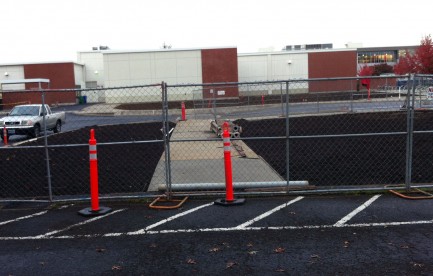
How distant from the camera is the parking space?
6.03m

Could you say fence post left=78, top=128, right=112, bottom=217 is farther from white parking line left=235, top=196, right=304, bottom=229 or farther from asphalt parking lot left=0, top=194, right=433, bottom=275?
white parking line left=235, top=196, right=304, bottom=229

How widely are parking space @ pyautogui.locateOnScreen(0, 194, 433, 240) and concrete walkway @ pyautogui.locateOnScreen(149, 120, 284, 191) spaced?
1215 millimetres

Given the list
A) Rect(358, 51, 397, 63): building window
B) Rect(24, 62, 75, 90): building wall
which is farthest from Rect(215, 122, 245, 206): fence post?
Rect(358, 51, 397, 63): building window

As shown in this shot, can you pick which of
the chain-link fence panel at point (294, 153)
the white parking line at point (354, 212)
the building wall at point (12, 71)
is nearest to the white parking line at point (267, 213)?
the chain-link fence panel at point (294, 153)

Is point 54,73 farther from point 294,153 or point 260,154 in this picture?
point 294,153

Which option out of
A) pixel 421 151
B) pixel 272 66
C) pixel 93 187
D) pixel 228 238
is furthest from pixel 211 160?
pixel 272 66

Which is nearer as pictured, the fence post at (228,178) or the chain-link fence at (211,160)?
the fence post at (228,178)

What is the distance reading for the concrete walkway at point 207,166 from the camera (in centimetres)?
914

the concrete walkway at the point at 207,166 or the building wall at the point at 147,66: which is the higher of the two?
the building wall at the point at 147,66

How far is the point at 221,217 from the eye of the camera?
655 cm

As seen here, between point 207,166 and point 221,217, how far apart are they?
14.3 ft

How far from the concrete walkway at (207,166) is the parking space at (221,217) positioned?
1.22 meters

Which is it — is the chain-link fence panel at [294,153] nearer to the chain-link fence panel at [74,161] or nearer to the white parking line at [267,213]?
the white parking line at [267,213]

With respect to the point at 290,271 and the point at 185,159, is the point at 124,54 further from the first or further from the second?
the point at 290,271
